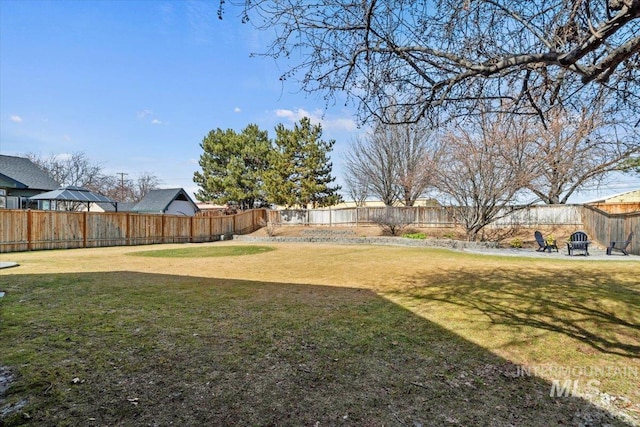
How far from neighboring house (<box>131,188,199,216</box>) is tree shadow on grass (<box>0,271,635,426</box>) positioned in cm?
2432

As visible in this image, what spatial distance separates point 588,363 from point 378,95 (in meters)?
3.31

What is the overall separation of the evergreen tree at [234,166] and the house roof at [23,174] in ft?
37.8

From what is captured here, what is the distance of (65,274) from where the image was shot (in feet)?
23.2

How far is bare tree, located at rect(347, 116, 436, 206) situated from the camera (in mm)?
22312

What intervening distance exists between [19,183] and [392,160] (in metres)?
23.2

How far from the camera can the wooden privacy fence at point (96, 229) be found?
1244 centimetres

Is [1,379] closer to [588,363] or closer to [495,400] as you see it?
[495,400]

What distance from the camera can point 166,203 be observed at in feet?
89.4

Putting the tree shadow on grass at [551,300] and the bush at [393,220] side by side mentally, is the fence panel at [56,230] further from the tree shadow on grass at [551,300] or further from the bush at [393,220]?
the bush at [393,220]

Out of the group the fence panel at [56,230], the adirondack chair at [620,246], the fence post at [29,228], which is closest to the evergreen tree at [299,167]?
the fence panel at [56,230]

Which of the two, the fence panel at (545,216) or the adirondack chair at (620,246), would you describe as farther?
the fence panel at (545,216)

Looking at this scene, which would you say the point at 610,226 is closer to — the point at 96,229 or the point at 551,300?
the point at 551,300

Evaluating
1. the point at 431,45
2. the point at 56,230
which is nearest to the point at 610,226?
the point at 431,45

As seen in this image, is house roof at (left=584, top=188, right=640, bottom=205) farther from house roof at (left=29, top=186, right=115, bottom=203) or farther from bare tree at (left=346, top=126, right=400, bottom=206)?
house roof at (left=29, top=186, right=115, bottom=203)
